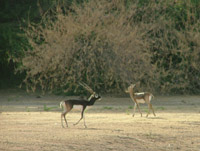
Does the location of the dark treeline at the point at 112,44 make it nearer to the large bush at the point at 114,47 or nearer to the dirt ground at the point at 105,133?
the large bush at the point at 114,47

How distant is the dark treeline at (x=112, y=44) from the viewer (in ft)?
69.5

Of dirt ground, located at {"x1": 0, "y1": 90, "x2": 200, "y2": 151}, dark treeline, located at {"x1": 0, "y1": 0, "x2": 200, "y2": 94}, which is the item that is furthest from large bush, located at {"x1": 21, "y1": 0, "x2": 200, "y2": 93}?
dirt ground, located at {"x1": 0, "y1": 90, "x2": 200, "y2": 151}

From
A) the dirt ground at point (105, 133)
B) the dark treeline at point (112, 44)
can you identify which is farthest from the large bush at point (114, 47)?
the dirt ground at point (105, 133)

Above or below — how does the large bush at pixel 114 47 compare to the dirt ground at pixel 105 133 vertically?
above

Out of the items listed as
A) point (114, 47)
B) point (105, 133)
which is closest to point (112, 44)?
point (114, 47)

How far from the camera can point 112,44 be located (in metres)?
21.3

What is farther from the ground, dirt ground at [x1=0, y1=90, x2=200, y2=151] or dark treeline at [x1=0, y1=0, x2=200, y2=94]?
dark treeline at [x1=0, y1=0, x2=200, y2=94]

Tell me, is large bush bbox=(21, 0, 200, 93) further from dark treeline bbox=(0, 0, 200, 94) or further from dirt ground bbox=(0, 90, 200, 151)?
dirt ground bbox=(0, 90, 200, 151)

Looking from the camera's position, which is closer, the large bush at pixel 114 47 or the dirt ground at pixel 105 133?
the dirt ground at pixel 105 133

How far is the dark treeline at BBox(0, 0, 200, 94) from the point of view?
2119 cm

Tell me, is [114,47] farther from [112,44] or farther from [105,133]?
[105,133]

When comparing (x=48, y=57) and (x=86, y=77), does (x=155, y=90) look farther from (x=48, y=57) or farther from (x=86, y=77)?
(x=48, y=57)

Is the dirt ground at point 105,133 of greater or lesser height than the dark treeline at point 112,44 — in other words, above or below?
below

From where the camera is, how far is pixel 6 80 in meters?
28.9
